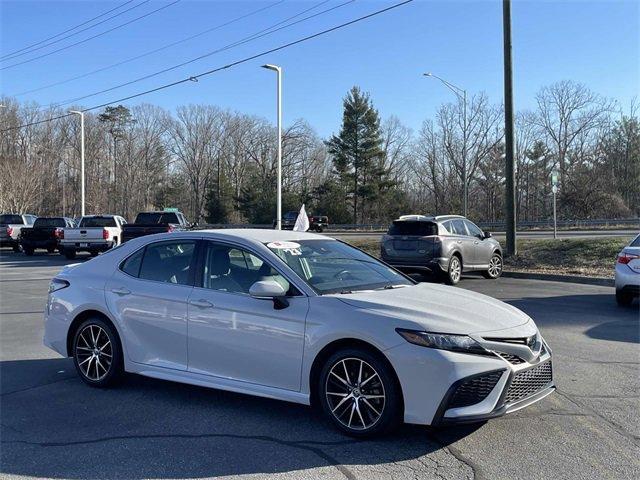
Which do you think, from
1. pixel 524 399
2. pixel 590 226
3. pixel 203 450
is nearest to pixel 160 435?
pixel 203 450

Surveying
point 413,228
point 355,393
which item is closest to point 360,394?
point 355,393

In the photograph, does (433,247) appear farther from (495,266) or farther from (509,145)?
(509,145)

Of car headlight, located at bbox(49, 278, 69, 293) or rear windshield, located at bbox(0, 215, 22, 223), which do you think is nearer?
car headlight, located at bbox(49, 278, 69, 293)

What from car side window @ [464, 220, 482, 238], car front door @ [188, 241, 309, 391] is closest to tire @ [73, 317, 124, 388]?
car front door @ [188, 241, 309, 391]

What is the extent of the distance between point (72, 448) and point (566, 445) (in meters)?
3.58

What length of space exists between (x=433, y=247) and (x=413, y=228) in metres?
0.73

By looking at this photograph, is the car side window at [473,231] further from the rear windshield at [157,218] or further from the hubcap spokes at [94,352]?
the rear windshield at [157,218]

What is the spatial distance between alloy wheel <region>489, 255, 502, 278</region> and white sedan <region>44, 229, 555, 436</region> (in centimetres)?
1111

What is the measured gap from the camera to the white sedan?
414 cm

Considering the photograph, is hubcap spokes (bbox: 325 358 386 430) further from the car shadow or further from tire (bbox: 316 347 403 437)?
the car shadow

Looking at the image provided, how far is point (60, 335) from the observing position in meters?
6.14

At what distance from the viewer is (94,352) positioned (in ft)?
19.2

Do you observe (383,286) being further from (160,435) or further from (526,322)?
(160,435)

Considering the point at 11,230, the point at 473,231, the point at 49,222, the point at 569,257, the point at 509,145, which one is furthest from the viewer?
the point at 11,230
